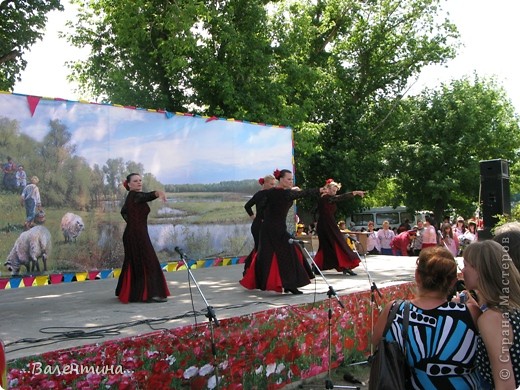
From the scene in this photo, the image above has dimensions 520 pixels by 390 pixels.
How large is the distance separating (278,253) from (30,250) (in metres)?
3.53

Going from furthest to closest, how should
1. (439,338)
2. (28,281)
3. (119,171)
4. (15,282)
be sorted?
1. (119,171)
2. (28,281)
3. (15,282)
4. (439,338)

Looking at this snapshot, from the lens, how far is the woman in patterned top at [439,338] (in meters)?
2.61

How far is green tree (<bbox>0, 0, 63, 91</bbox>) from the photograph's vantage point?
677 inches

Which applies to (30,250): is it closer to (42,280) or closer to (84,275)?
(42,280)

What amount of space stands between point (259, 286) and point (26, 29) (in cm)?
1330

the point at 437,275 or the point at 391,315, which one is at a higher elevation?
the point at 437,275

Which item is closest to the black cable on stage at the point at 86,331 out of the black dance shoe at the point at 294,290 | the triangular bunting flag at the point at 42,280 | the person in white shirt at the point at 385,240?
the black dance shoe at the point at 294,290

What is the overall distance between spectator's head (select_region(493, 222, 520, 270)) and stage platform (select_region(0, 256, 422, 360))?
3.00 m

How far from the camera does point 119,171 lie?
9.62m

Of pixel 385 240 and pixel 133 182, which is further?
pixel 385 240

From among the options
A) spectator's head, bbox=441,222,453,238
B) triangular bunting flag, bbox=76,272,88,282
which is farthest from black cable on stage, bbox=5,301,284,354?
spectator's head, bbox=441,222,453,238

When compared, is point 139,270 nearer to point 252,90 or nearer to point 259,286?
point 259,286

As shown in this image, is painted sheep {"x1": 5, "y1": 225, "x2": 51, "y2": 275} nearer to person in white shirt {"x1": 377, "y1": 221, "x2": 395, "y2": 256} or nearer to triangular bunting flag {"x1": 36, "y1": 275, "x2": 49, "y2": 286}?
triangular bunting flag {"x1": 36, "y1": 275, "x2": 49, "y2": 286}

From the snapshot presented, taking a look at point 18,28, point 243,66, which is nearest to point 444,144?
point 243,66
